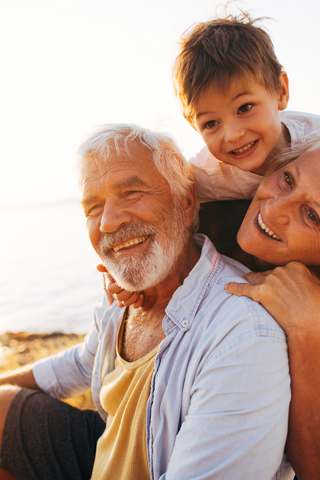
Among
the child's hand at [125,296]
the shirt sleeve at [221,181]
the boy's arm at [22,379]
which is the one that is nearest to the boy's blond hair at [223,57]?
the shirt sleeve at [221,181]

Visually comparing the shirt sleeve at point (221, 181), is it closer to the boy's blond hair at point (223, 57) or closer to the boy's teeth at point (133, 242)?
the boy's blond hair at point (223, 57)

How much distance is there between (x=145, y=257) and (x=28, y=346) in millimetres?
4230

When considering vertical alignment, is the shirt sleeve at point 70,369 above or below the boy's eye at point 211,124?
below

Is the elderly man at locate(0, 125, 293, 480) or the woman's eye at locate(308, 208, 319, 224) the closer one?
the elderly man at locate(0, 125, 293, 480)

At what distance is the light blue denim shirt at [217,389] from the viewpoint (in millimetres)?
1221

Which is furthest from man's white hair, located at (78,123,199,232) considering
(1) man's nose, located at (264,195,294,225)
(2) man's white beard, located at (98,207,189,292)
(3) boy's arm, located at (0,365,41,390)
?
(3) boy's arm, located at (0,365,41,390)

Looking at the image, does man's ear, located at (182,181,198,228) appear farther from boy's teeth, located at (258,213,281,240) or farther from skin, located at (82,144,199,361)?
boy's teeth, located at (258,213,281,240)

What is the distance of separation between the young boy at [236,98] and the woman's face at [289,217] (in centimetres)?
52

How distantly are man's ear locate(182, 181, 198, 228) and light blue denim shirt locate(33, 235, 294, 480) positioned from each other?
1.48ft

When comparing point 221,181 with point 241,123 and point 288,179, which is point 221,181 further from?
point 288,179

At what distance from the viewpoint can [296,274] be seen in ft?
5.18

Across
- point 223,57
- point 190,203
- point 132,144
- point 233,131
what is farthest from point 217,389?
point 223,57

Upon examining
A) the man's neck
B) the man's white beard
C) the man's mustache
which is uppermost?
the man's mustache

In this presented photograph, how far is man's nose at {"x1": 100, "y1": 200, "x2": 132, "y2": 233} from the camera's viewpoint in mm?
1958
